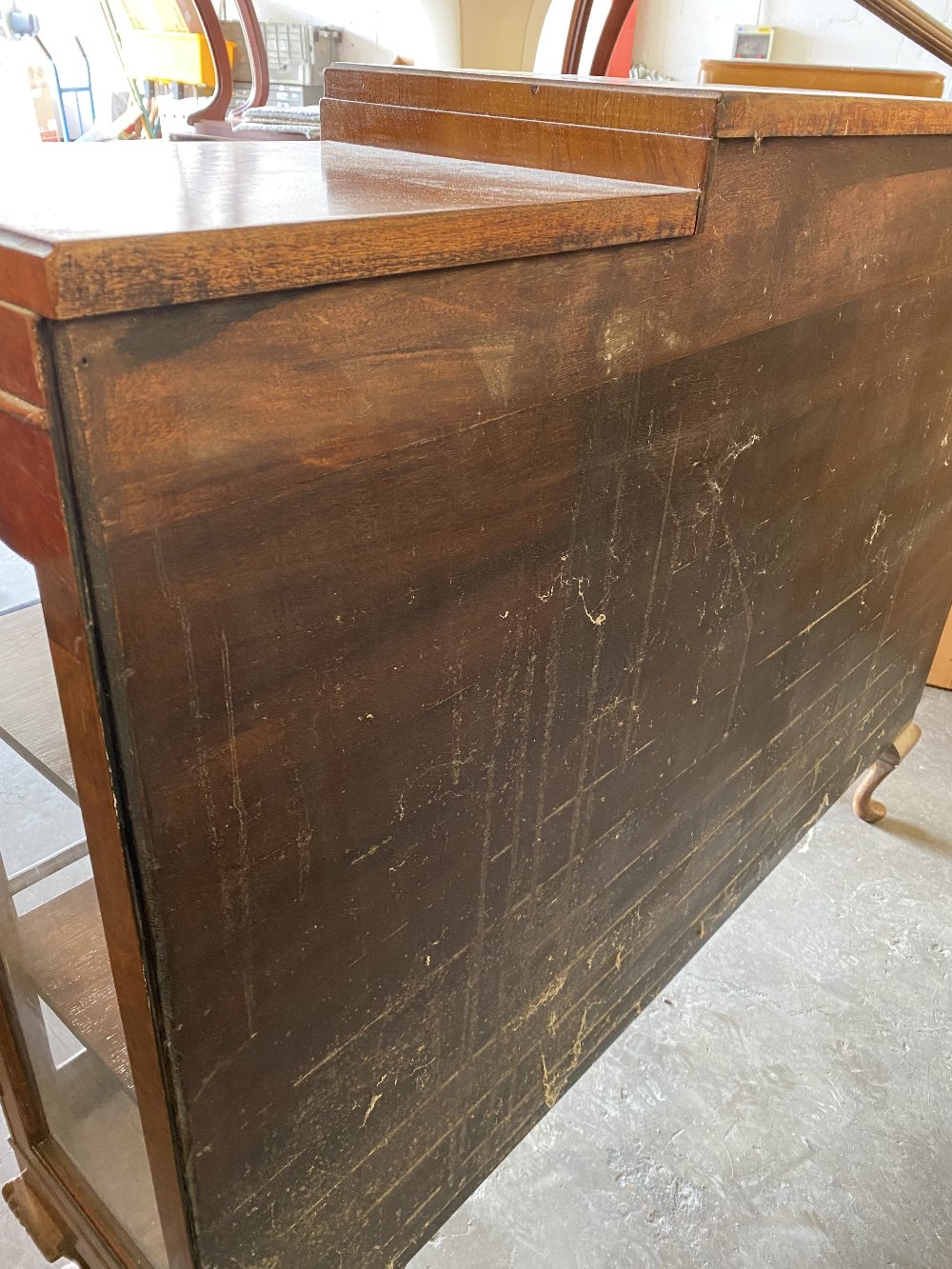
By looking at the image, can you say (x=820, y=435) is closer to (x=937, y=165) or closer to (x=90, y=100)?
(x=937, y=165)

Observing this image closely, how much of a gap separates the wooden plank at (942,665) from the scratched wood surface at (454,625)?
1.37 meters

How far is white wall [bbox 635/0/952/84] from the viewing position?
2889mm

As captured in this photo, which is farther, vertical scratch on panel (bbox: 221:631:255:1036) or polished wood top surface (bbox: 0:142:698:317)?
vertical scratch on panel (bbox: 221:631:255:1036)

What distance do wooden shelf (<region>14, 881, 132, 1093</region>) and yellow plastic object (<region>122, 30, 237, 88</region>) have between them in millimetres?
2690

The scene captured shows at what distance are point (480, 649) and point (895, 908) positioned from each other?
138 centimetres

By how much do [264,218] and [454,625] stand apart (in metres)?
0.26

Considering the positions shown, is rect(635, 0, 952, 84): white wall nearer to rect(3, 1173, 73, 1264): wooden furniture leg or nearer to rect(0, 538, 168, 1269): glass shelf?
rect(0, 538, 168, 1269): glass shelf

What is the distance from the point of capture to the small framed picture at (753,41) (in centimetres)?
305

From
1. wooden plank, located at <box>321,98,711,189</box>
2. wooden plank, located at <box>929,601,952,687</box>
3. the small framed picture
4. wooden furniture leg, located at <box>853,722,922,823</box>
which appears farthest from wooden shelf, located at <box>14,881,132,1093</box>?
the small framed picture

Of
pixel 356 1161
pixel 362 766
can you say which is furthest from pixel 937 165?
pixel 356 1161

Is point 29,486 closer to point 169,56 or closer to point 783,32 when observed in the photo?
point 169,56

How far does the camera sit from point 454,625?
60 cm

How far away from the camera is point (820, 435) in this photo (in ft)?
3.12

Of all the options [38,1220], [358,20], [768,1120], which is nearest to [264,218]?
[38,1220]
